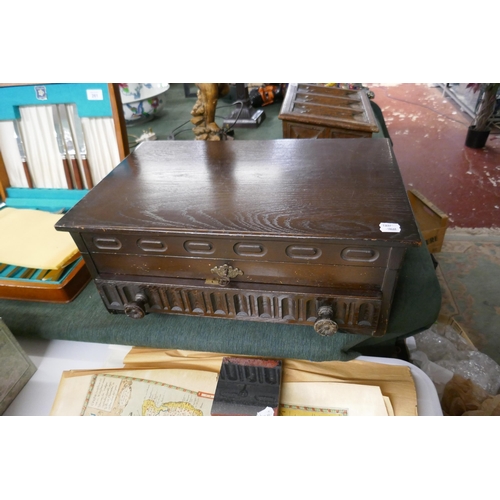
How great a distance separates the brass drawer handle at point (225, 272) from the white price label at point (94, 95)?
27.5 inches

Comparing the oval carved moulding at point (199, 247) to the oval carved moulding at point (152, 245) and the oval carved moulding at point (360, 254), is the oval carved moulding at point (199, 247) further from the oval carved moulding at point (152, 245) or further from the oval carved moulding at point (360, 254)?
the oval carved moulding at point (360, 254)

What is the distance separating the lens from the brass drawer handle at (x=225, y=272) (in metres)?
0.72

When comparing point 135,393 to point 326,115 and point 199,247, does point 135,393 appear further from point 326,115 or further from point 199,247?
point 326,115

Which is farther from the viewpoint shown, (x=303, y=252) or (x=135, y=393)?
(x=135, y=393)

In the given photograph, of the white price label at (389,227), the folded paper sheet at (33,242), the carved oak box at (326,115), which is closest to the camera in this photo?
the white price label at (389,227)

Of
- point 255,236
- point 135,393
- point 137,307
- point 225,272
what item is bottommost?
point 135,393

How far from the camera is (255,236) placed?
2.06 ft

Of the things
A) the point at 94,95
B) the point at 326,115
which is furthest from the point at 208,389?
the point at 326,115

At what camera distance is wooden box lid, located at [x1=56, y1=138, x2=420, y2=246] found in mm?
636

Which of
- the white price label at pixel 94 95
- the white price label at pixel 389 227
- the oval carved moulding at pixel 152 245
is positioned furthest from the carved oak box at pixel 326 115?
the oval carved moulding at pixel 152 245

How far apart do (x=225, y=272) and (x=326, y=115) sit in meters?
0.92

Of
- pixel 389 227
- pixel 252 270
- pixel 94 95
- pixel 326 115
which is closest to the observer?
pixel 389 227

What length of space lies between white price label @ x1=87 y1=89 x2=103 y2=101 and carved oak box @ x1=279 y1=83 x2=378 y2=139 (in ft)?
2.06
